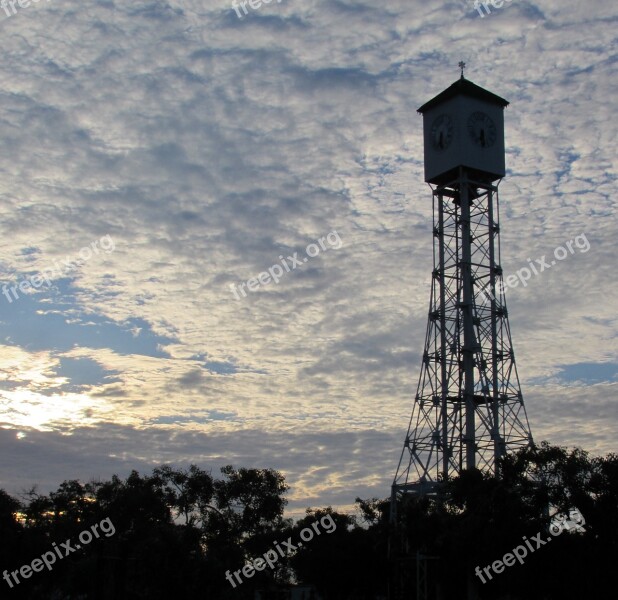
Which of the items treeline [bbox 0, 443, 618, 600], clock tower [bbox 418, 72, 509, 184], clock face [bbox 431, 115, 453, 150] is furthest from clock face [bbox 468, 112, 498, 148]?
treeline [bbox 0, 443, 618, 600]

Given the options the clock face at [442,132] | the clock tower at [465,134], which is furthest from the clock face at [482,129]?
the clock face at [442,132]

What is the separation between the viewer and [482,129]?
192ft

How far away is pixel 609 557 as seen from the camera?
3994cm

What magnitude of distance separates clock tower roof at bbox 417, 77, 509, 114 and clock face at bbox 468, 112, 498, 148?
4.34 ft

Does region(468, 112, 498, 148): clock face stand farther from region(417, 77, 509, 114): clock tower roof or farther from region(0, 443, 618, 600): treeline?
region(0, 443, 618, 600): treeline

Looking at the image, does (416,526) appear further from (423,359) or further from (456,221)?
(456,221)

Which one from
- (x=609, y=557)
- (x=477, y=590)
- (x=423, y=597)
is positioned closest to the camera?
(x=609, y=557)

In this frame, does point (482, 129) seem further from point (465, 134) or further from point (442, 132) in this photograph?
point (442, 132)

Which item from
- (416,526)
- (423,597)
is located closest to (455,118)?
(416,526)

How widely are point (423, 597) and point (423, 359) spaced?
15137 mm

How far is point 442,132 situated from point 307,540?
3147 cm

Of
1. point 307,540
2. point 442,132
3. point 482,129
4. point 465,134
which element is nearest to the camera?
point 465,134

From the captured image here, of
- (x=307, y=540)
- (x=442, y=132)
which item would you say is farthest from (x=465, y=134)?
(x=307, y=540)

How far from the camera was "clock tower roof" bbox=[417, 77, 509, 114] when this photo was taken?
58500 millimetres
